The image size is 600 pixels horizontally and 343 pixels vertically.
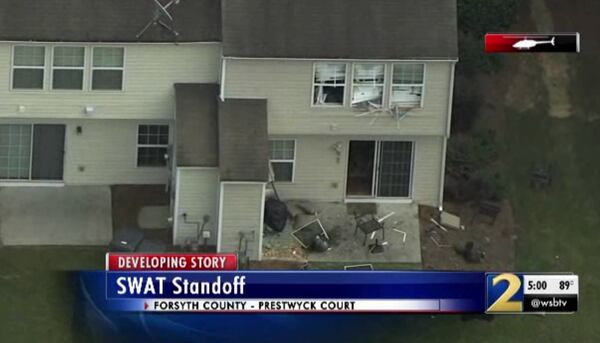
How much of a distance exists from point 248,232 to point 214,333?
410 cm

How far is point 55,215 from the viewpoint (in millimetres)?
34469

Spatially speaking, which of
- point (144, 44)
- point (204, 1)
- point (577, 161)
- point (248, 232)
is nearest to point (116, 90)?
point (144, 44)

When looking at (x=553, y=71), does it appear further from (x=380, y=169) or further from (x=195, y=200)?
(x=195, y=200)

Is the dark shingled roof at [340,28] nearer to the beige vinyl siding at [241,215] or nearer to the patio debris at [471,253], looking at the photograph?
the beige vinyl siding at [241,215]

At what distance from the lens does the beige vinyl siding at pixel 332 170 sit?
3541 centimetres

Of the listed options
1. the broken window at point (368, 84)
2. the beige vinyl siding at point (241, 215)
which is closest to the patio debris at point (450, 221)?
the broken window at point (368, 84)

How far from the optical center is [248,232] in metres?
33.6

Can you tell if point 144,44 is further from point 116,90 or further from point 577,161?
point 577,161

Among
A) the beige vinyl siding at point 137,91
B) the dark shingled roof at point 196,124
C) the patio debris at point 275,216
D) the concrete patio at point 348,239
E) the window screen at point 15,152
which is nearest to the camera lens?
the dark shingled roof at point 196,124

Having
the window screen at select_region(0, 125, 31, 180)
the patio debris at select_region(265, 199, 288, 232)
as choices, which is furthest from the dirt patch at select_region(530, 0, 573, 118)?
the window screen at select_region(0, 125, 31, 180)

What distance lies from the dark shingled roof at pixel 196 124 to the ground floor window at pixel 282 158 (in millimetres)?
2374

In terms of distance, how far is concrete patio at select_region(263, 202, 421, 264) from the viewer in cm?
3397

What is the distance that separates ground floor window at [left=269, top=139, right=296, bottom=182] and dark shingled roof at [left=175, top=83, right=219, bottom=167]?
237cm

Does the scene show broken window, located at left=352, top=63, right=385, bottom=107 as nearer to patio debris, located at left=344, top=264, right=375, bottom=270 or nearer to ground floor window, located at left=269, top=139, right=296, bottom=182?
ground floor window, located at left=269, top=139, right=296, bottom=182
